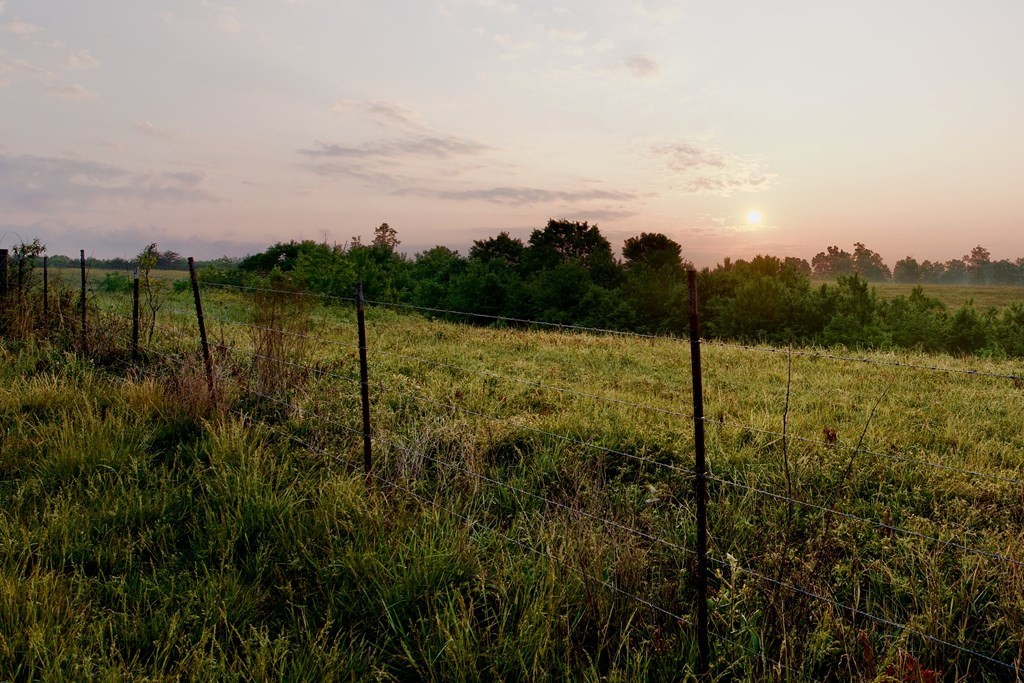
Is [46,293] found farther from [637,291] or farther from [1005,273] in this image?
[1005,273]

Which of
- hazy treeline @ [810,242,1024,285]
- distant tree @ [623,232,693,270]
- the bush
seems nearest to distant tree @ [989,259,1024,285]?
hazy treeline @ [810,242,1024,285]

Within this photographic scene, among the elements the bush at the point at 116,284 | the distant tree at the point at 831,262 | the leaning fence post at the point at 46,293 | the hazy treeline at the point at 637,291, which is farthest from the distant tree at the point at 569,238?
the distant tree at the point at 831,262

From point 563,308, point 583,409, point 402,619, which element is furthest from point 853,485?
point 563,308

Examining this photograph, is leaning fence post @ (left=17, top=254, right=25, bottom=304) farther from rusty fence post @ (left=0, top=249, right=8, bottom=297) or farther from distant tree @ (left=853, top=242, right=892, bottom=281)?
distant tree @ (left=853, top=242, right=892, bottom=281)

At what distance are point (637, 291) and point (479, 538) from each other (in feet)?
92.7

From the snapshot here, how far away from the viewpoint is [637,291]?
31141 millimetres

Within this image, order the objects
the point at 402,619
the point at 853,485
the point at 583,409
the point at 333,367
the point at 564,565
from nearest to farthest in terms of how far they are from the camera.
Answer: the point at 402,619 → the point at 564,565 → the point at 853,485 → the point at 583,409 → the point at 333,367

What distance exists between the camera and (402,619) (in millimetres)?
3158

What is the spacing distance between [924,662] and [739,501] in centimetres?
162

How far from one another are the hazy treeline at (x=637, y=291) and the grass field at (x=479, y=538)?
15.8m

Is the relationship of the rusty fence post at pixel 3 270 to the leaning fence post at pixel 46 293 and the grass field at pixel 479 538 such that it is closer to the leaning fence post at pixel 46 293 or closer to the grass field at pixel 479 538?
the leaning fence post at pixel 46 293

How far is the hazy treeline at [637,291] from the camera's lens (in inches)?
966

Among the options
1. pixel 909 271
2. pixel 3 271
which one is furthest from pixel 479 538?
pixel 909 271

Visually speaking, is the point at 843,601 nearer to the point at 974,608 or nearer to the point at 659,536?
the point at 974,608
